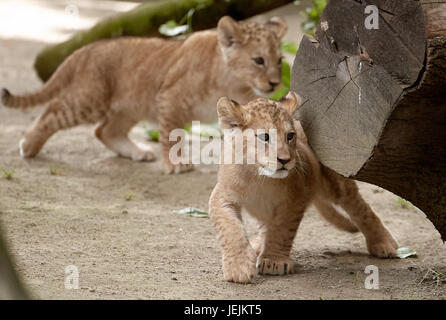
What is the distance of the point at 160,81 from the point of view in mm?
7871

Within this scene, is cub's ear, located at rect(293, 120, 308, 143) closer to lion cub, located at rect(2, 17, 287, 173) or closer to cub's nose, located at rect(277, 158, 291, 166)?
cub's nose, located at rect(277, 158, 291, 166)

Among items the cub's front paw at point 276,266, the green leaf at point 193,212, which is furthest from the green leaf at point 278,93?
the cub's front paw at point 276,266

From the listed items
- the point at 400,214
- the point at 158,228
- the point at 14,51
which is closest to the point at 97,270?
the point at 158,228

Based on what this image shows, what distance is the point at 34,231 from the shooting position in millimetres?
5242

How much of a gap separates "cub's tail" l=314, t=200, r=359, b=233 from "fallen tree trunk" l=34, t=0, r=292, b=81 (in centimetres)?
366

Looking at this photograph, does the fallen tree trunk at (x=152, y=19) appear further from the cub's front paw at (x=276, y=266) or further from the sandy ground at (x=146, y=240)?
the cub's front paw at (x=276, y=266)

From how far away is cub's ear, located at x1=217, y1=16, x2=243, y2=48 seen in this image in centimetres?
736

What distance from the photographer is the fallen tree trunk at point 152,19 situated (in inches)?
345

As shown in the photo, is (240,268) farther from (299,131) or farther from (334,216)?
(334,216)

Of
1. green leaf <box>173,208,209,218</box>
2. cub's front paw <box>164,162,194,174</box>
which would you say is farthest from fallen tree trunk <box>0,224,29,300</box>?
cub's front paw <box>164,162,194,174</box>

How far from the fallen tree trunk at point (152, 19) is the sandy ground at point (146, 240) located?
1965 mm

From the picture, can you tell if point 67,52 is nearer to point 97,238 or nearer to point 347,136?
point 97,238

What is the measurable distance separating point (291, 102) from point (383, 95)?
2.82ft

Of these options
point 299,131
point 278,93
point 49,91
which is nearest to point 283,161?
point 299,131
